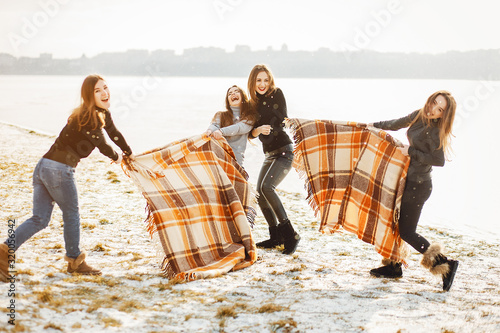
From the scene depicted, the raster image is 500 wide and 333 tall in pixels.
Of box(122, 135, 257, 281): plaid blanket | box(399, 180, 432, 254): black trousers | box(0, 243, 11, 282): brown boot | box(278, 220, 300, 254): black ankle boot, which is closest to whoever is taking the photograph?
box(0, 243, 11, 282): brown boot

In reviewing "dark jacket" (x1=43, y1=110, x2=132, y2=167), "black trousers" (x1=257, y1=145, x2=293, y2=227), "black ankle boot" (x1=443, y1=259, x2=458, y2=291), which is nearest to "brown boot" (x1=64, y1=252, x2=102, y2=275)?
"dark jacket" (x1=43, y1=110, x2=132, y2=167)

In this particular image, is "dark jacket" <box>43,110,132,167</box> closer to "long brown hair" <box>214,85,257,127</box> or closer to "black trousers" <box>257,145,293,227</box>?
"long brown hair" <box>214,85,257,127</box>

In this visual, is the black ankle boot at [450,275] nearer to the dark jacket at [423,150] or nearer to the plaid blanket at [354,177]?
the plaid blanket at [354,177]

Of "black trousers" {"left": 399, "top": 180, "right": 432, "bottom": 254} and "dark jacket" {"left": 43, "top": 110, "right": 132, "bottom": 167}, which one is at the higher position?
"dark jacket" {"left": 43, "top": 110, "right": 132, "bottom": 167}

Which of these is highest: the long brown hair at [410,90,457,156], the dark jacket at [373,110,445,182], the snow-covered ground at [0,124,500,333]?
the long brown hair at [410,90,457,156]

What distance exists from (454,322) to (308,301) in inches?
45.8

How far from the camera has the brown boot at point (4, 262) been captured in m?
3.75

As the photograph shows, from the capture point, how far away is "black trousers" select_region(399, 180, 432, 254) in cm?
425

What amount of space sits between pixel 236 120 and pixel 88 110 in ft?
5.58

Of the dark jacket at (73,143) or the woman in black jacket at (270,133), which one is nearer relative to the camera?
the dark jacket at (73,143)

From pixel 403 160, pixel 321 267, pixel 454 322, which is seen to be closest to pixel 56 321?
pixel 321 267

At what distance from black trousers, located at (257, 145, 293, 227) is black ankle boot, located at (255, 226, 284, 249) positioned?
19cm

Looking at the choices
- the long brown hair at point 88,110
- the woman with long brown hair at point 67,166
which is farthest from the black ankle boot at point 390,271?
the long brown hair at point 88,110

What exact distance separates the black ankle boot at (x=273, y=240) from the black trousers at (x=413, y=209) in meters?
1.45
